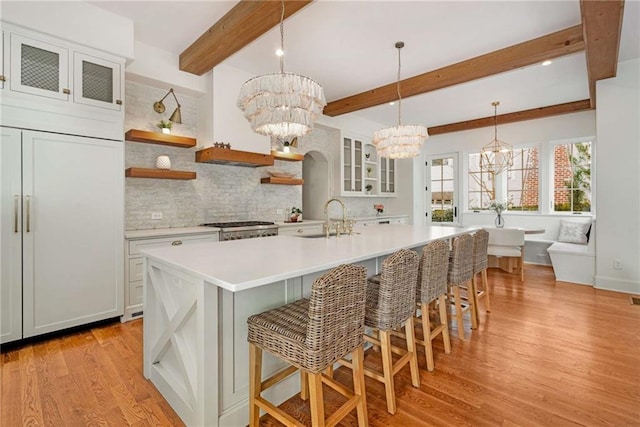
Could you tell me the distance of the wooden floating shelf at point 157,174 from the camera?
3422 millimetres

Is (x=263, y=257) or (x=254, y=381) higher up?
(x=263, y=257)

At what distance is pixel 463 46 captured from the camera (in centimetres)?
342

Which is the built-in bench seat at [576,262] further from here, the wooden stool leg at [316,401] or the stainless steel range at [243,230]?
the wooden stool leg at [316,401]

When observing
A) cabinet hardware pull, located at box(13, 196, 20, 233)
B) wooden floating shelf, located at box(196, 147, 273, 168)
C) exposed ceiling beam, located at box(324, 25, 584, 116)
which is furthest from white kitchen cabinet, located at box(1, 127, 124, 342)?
exposed ceiling beam, located at box(324, 25, 584, 116)

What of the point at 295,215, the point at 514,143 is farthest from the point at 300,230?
the point at 514,143

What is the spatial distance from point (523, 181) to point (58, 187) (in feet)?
24.1

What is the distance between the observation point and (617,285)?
4.02 meters

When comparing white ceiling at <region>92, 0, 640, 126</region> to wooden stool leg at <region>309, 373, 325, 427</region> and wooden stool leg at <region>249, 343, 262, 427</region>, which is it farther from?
wooden stool leg at <region>309, 373, 325, 427</region>

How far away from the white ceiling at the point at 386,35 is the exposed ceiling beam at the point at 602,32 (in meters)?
0.24

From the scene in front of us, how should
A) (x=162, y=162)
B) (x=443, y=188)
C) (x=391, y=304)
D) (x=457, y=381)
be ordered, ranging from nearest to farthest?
(x=391, y=304) → (x=457, y=381) → (x=162, y=162) → (x=443, y=188)

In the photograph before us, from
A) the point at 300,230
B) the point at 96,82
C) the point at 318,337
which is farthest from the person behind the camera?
the point at 300,230

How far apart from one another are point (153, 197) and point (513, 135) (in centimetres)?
667

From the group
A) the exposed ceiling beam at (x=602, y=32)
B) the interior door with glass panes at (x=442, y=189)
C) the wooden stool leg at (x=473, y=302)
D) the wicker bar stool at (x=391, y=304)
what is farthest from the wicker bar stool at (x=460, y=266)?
the interior door with glass panes at (x=442, y=189)

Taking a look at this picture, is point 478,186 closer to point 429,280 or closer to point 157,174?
point 429,280
